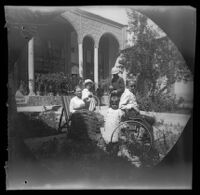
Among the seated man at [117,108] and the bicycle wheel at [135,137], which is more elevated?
the seated man at [117,108]

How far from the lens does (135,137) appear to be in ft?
9.79

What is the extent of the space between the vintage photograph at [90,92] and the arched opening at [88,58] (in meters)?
0.01

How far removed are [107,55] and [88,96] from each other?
1.92 ft

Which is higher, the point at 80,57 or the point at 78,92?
the point at 80,57

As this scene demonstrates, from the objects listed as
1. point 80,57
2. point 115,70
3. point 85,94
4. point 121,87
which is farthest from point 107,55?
point 85,94

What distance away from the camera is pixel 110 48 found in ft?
9.73

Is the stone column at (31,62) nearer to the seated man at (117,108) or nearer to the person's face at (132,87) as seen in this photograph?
the seated man at (117,108)

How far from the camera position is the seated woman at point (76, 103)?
9.59ft

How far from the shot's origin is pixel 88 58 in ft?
9.71

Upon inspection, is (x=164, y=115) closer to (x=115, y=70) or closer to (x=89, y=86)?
(x=115, y=70)

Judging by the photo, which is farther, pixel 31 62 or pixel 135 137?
pixel 135 137

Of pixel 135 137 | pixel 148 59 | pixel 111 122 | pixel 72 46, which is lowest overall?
pixel 135 137

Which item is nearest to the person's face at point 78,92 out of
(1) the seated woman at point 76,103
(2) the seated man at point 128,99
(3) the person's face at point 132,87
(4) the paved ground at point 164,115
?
(1) the seated woman at point 76,103

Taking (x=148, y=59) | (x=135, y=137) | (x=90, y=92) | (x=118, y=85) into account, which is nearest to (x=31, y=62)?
(x=90, y=92)
